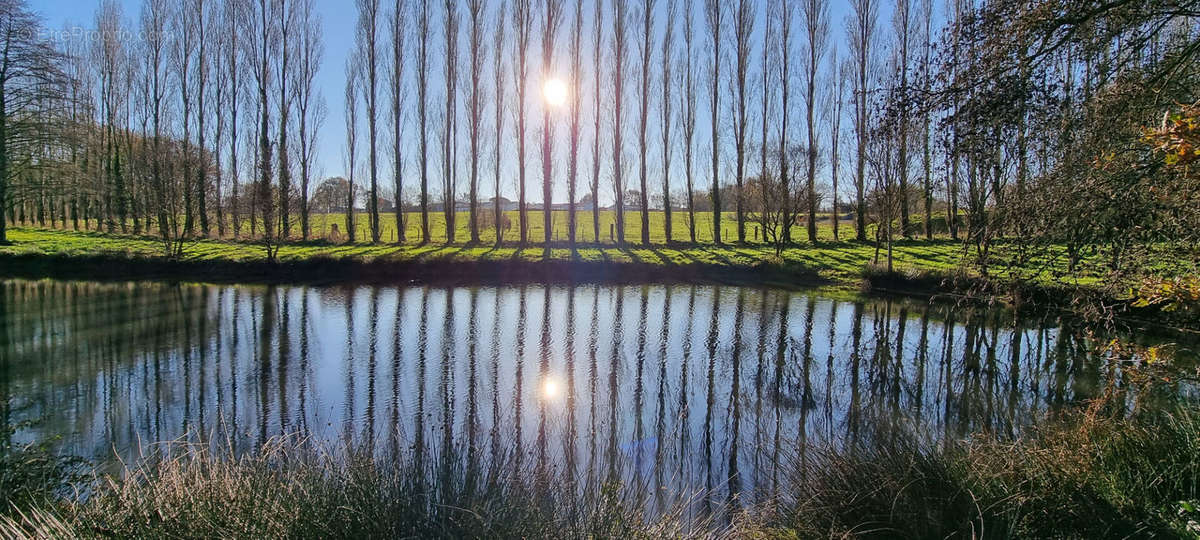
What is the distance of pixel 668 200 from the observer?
107 feet

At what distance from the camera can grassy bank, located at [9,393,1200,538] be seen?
3.16 meters

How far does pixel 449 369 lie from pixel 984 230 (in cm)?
785

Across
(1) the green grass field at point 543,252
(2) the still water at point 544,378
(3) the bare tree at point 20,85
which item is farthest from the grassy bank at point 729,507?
(3) the bare tree at point 20,85

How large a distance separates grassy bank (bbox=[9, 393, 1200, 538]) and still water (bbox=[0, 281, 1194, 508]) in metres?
0.49

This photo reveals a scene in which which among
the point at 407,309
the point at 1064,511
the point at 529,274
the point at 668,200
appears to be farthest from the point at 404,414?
the point at 668,200

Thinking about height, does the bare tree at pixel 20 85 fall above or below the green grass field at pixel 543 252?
above

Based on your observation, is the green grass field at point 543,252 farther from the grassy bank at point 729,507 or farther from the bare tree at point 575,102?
the grassy bank at point 729,507

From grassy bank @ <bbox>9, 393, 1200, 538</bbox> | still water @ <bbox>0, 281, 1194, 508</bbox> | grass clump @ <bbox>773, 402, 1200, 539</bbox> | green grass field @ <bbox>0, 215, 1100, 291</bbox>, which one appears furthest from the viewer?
green grass field @ <bbox>0, 215, 1100, 291</bbox>

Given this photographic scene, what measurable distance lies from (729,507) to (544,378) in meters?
5.23

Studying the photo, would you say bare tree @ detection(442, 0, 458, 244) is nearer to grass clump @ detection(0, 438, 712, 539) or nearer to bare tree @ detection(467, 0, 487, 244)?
bare tree @ detection(467, 0, 487, 244)

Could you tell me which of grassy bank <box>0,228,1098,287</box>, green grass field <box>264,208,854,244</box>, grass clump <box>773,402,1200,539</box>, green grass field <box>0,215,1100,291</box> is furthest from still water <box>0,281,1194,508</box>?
green grass field <box>264,208,854,244</box>

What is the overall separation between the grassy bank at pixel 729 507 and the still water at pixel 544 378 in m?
0.49

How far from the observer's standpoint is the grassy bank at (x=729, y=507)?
3.16m

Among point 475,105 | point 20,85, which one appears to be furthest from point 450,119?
point 20,85
